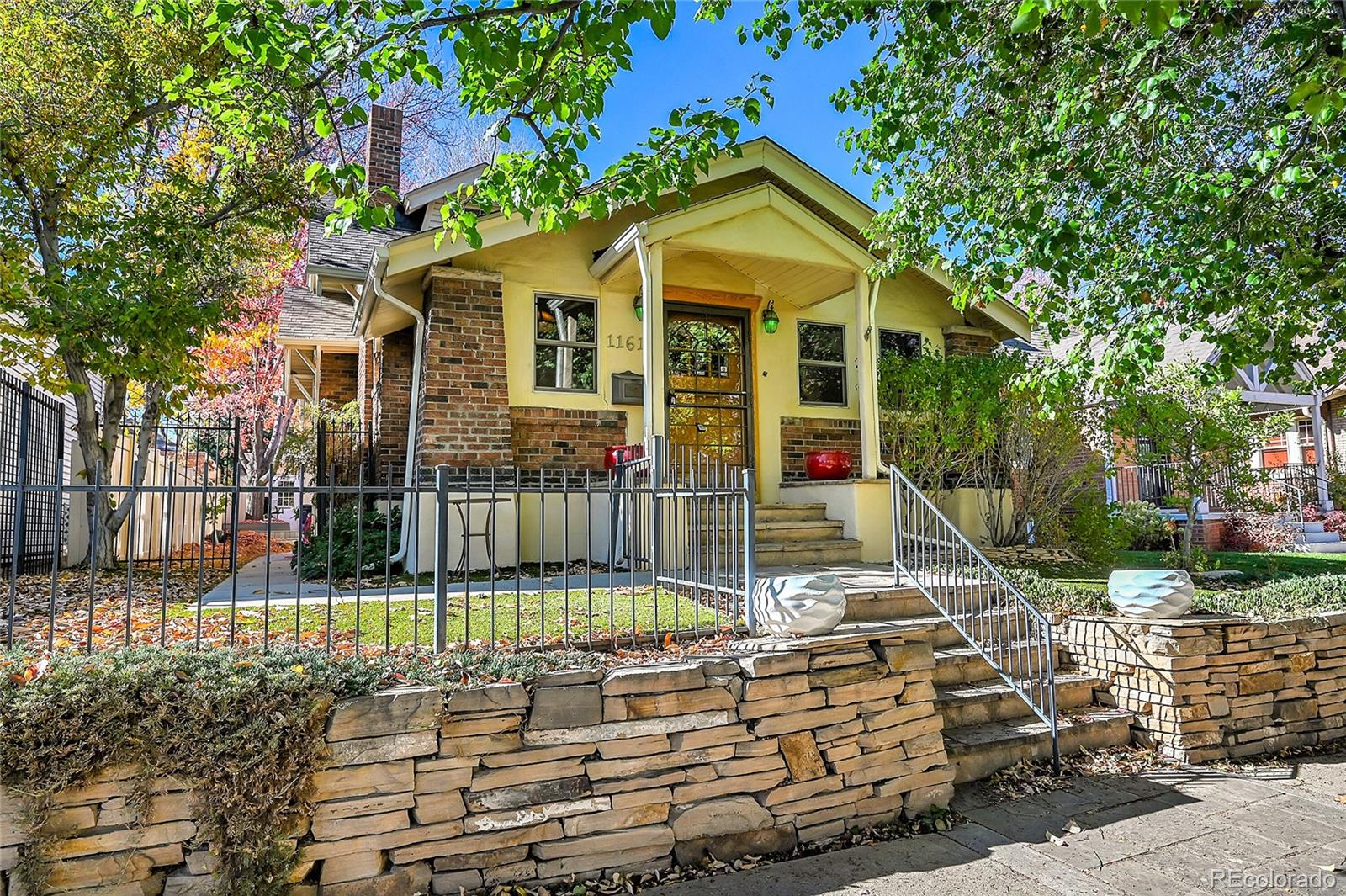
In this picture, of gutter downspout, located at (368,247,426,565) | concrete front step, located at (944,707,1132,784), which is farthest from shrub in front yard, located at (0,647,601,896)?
gutter downspout, located at (368,247,426,565)

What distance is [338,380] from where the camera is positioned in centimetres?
1458

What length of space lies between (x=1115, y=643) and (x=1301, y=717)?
5.05 feet

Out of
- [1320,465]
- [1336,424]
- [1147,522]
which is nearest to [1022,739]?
[1147,522]

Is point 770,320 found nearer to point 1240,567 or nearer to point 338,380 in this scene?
point 1240,567

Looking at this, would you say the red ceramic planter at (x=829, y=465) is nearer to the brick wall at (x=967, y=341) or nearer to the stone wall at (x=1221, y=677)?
the brick wall at (x=967, y=341)

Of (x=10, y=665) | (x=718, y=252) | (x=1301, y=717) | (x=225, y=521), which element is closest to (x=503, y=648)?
(x=10, y=665)

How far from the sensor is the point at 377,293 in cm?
790

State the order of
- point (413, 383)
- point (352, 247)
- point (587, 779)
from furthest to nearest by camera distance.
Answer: point (352, 247) → point (413, 383) → point (587, 779)

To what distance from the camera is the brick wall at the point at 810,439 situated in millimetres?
9211

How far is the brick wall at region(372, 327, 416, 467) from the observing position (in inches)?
370

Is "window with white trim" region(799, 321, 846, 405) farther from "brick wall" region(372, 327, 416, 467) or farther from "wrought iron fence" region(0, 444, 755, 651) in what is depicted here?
"brick wall" region(372, 327, 416, 467)

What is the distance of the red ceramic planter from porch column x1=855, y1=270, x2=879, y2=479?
48 cm

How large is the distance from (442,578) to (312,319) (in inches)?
423

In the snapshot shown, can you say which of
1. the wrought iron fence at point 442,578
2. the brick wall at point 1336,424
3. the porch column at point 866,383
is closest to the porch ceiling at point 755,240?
the porch column at point 866,383
